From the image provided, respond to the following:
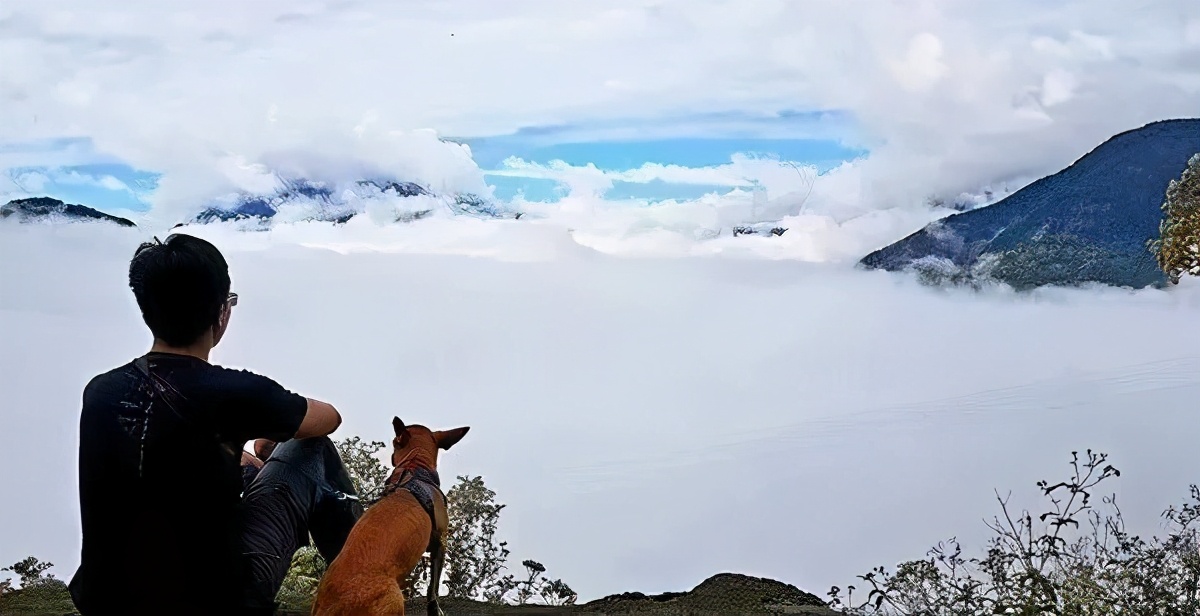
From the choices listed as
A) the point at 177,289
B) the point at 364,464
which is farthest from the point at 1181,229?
the point at 177,289

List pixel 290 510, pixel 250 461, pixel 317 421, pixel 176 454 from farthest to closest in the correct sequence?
pixel 250 461 < pixel 290 510 < pixel 317 421 < pixel 176 454

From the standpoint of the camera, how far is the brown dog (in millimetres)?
1724

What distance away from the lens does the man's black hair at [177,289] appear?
1580 millimetres

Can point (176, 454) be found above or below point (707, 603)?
above

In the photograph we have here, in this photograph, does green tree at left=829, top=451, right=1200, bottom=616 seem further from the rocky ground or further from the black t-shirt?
the black t-shirt

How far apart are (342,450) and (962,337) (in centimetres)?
163

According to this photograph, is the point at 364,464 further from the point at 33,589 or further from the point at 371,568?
the point at 371,568

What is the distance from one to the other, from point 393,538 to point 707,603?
1377 millimetres

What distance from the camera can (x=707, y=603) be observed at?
2947 mm

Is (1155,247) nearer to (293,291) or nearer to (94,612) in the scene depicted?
(293,291)

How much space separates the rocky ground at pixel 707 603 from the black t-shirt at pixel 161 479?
1.38 meters

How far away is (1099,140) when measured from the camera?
298cm

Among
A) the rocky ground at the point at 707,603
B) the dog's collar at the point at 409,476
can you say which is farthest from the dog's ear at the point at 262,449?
the rocky ground at the point at 707,603

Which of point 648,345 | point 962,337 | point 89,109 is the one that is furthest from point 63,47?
point 962,337
